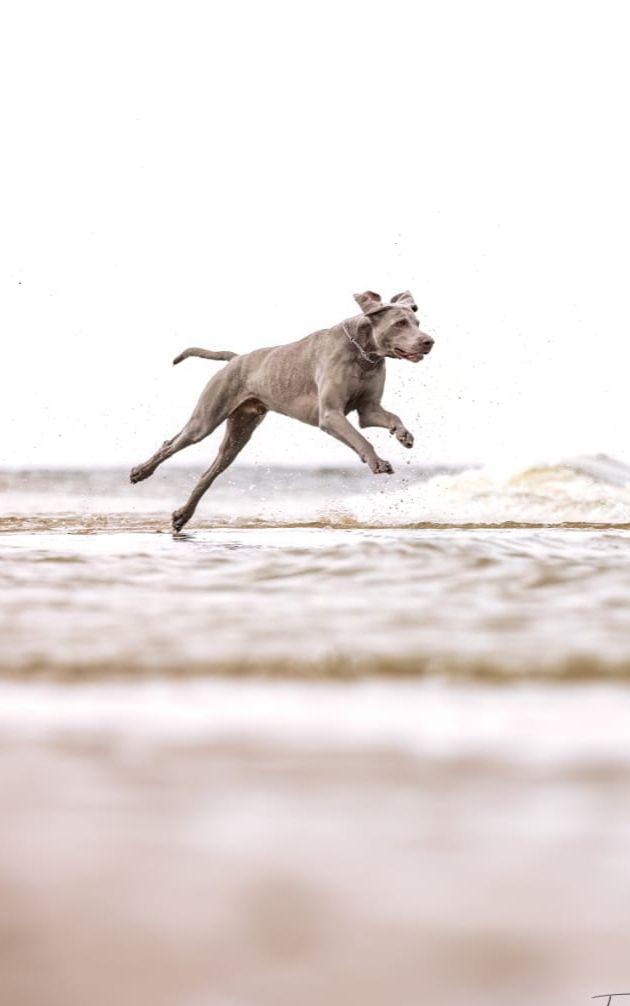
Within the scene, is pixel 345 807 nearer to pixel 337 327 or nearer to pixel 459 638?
pixel 459 638

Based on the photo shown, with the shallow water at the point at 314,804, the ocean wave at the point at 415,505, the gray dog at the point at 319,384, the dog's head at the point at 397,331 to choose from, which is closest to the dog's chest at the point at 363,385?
the gray dog at the point at 319,384

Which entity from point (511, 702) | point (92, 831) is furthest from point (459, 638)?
point (92, 831)

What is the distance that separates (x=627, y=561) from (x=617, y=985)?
7.53 ft

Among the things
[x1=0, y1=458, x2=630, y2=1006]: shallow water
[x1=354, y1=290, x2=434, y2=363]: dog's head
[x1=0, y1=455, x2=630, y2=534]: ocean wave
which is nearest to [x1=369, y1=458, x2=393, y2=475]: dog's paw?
[x1=354, y1=290, x2=434, y2=363]: dog's head

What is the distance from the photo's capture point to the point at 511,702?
1123mm

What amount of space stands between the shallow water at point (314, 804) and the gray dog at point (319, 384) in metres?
3.25

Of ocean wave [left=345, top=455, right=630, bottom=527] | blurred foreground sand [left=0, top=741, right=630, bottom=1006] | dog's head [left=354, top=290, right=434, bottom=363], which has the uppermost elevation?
dog's head [left=354, top=290, right=434, bottom=363]

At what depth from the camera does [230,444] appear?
6.43m

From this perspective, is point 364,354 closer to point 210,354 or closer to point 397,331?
point 397,331

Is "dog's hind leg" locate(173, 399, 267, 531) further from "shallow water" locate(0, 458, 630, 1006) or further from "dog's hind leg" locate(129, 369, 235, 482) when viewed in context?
"shallow water" locate(0, 458, 630, 1006)

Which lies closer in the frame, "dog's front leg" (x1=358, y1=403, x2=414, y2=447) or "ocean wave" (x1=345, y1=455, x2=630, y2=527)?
"dog's front leg" (x1=358, y1=403, x2=414, y2=447)

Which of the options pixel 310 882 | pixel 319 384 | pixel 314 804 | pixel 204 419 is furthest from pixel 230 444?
pixel 310 882

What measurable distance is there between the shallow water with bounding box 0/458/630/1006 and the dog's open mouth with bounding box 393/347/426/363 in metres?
3.44

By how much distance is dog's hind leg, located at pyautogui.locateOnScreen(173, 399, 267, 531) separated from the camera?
249 inches
